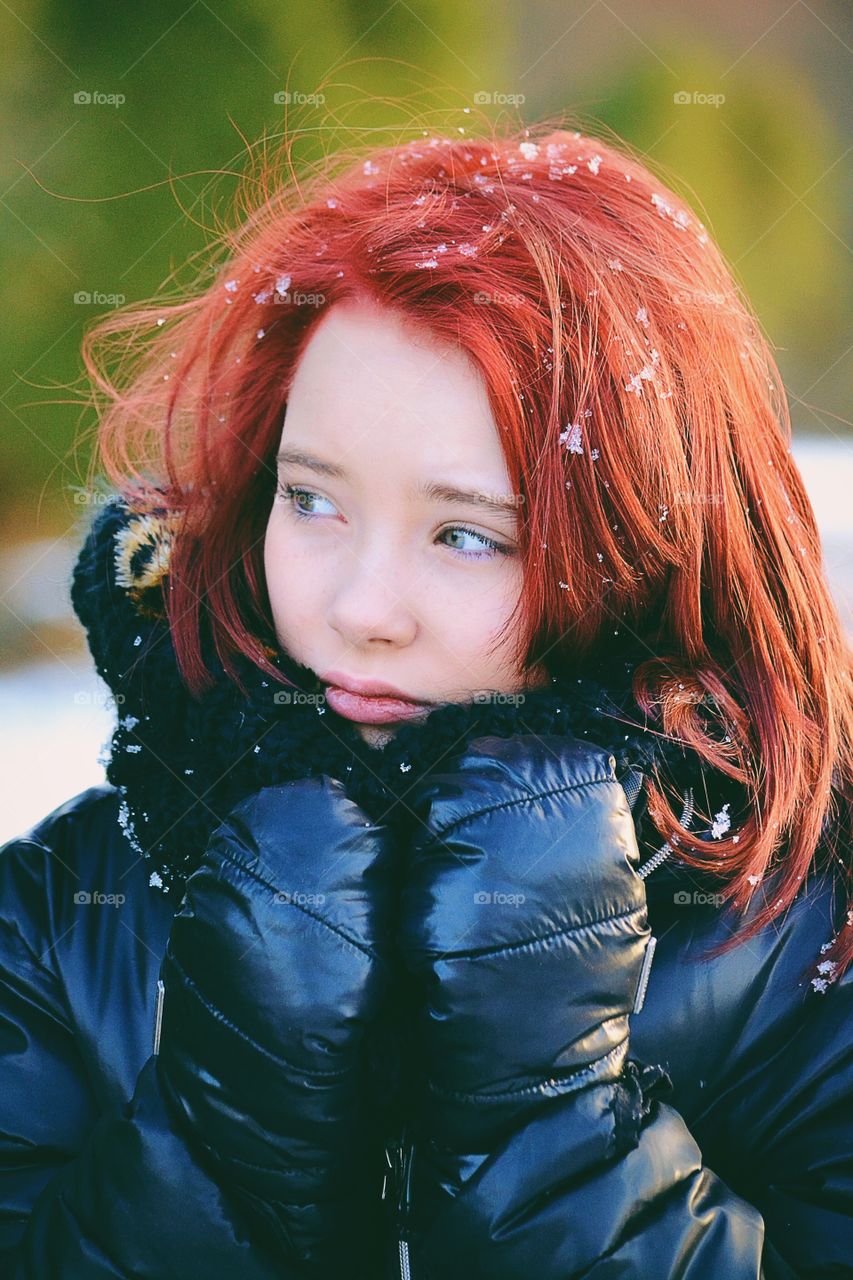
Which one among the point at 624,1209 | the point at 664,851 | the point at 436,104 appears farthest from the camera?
the point at 436,104

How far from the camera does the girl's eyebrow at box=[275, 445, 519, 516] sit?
1134mm

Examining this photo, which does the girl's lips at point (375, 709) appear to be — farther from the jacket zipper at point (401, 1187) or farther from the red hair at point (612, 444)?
the jacket zipper at point (401, 1187)

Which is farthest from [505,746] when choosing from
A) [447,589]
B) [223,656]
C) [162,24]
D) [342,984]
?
[162,24]

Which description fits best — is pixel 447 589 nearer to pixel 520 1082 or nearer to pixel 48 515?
pixel 520 1082

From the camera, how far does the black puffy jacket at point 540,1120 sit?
97 cm

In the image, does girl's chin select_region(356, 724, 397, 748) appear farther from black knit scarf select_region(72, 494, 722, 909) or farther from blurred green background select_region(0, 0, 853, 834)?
blurred green background select_region(0, 0, 853, 834)

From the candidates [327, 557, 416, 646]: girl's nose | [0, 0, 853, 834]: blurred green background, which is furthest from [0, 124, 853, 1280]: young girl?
→ [0, 0, 853, 834]: blurred green background

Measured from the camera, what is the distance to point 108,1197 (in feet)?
3.33

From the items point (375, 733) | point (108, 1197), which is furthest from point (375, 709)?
point (108, 1197)

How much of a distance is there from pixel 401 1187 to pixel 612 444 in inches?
32.7

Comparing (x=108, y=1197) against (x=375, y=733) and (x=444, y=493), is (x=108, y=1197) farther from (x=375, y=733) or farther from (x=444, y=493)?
(x=444, y=493)

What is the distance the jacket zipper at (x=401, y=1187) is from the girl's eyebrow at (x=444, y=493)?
26.6 inches

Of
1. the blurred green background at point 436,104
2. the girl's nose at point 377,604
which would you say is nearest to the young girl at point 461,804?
the girl's nose at point 377,604

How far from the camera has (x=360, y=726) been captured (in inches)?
49.2
